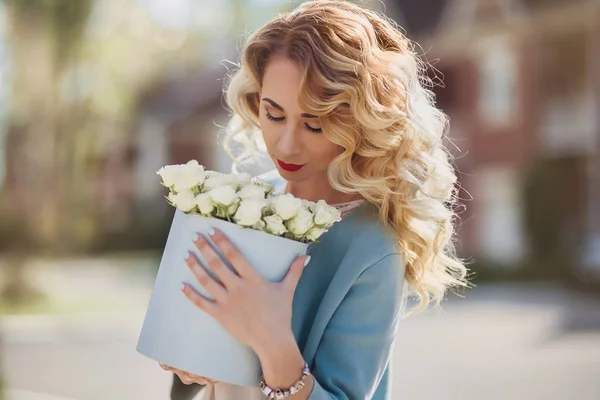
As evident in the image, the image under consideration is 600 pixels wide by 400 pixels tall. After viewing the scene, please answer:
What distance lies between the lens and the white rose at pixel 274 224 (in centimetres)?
174

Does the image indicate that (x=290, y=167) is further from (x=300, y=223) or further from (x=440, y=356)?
(x=440, y=356)

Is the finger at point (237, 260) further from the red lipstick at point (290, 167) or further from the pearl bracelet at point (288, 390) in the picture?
the red lipstick at point (290, 167)

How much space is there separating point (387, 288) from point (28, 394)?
4.90 m

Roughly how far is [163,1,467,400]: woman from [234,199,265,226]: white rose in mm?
54

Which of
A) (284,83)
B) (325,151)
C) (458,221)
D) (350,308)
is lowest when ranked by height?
(458,221)

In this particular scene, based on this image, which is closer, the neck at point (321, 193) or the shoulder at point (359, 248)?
the shoulder at point (359, 248)

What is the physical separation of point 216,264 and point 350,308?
317 mm

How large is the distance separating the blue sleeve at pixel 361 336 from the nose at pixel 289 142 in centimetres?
31

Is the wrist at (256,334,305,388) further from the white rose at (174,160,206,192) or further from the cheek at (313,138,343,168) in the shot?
the cheek at (313,138,343,168)

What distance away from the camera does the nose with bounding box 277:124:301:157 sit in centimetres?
196

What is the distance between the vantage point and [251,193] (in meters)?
1.78

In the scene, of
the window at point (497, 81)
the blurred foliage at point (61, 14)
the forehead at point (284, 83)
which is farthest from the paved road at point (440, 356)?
the window at point (497, 81)

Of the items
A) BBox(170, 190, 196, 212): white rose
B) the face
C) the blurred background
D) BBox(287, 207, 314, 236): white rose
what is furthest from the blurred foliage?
BBox(287, 207, 314, 236): white rose

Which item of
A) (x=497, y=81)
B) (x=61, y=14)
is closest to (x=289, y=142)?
(x=61, y=14)
